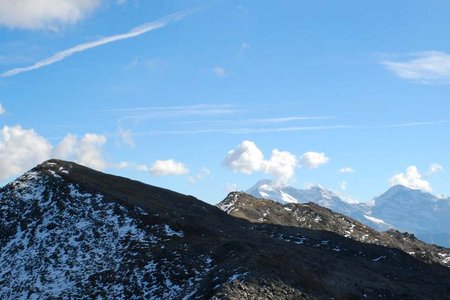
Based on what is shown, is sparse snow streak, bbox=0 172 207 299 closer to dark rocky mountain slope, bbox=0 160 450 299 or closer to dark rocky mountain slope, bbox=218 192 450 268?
dark rocky mountain slope, bbox=0 160 450 299

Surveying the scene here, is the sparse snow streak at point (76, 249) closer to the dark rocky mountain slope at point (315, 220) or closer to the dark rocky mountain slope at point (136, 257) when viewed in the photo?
the dark rocky mountain slope at point (136, 257)

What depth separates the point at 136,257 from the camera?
4575 cm

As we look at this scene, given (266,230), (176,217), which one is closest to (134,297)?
(176,217)

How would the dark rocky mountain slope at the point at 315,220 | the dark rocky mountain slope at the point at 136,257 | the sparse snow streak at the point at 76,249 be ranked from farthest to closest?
the dark rocky mountain slope at the point at 315,220, the sparse snow streak at the point at 76,249, the dark rocky mountain slope at the point at 136,257

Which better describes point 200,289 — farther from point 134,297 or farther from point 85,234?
point 85,234

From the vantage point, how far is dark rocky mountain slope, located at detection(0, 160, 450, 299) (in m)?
40.0

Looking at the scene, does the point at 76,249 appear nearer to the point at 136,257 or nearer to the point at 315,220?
the point at 136,257

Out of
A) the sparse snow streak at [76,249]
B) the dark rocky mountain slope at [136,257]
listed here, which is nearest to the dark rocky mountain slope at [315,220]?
the dark rocky mountain slope at [136,257]

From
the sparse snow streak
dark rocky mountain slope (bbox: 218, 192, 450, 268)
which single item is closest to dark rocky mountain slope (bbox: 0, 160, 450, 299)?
the sparse snow streak

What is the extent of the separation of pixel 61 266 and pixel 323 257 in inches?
1293

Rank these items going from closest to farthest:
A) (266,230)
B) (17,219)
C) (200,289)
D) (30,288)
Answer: (200,289), (30,288), (17,219), (266,230)

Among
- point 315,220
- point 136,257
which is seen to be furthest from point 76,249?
point 315,220

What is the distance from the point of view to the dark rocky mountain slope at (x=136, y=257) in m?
40.0

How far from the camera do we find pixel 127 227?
52375mm
